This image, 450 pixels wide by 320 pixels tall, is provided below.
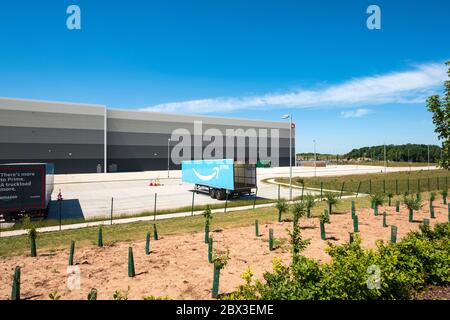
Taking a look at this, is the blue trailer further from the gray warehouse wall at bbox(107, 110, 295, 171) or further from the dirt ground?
the gray warehouse wall at bbox(107, 110, 295, 171)

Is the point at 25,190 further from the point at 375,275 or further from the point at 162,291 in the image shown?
the point at 375,275

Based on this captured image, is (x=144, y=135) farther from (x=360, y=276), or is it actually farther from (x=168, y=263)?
(x=360, y=276)

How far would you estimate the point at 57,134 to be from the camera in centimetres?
5672

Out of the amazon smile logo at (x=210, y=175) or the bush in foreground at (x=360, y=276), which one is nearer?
the bush in foreground at (x=360, y=276)

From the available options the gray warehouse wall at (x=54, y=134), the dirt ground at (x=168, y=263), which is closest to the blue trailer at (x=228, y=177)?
the dirt ground at (x=168, y=263)

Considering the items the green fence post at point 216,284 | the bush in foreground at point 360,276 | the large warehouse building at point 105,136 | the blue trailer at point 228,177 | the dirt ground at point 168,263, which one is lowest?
the dirt ground at point 168,263

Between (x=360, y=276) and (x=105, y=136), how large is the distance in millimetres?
62210

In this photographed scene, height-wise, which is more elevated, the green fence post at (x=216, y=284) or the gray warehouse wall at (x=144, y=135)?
the gray warehouse wall at (x=144, y=135)

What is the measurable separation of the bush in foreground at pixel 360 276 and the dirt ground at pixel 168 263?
6.66 feet

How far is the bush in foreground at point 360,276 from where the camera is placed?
611cm

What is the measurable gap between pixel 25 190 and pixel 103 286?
14941 mm

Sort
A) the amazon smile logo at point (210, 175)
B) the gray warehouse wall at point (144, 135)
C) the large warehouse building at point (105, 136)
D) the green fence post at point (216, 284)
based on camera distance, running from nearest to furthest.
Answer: the green fence post at point (216, 284) < the amazon smile logo at point (210, 175) < the large warehouse building at point (105, 136) < the gray warehouse wall at point (144, 135)

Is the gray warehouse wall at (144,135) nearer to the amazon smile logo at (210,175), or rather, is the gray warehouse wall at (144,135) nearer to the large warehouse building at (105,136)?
the large warehouse building at (105,136)
